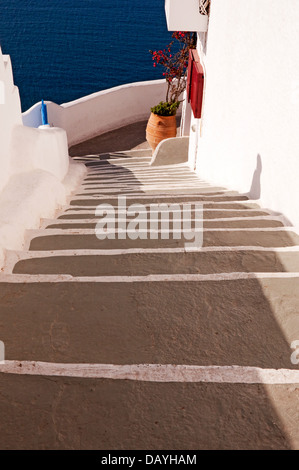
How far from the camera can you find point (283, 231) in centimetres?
362

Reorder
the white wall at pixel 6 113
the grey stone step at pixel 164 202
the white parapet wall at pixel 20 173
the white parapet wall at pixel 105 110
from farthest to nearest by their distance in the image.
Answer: the white parapet wall at pixel 105 110 < the grey stone step at pixel 164 202 < the white wall at pixel 6 113 < the white parapet wall at pixel 20 173

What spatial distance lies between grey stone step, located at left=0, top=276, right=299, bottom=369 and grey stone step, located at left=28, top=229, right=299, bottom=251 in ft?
2.29

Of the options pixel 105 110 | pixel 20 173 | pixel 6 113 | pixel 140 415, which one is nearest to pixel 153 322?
pixel 140 415

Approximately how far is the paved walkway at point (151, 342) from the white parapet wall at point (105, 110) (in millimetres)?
9838

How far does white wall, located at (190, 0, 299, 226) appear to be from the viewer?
3.89 m

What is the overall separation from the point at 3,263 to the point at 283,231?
2204 millimetres

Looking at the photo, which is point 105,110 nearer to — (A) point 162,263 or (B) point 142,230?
(B) point 142,230

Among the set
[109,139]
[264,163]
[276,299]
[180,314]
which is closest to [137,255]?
[180,314]

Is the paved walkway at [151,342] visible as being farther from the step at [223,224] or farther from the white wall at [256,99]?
the white wall at [256,99]

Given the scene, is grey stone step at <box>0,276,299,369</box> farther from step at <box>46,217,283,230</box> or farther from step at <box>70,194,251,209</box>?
step at <box>70,194,251,209</box>

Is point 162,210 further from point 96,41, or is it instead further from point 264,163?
point 96,41

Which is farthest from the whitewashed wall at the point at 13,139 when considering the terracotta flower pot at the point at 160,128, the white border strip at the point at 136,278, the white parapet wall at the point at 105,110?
the white parapet wall at the point at 105,110

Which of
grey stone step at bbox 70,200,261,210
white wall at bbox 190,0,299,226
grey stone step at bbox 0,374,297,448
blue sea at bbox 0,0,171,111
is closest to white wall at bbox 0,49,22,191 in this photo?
grey stone step at bbox 70,200,261,210

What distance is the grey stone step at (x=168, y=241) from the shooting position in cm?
338
